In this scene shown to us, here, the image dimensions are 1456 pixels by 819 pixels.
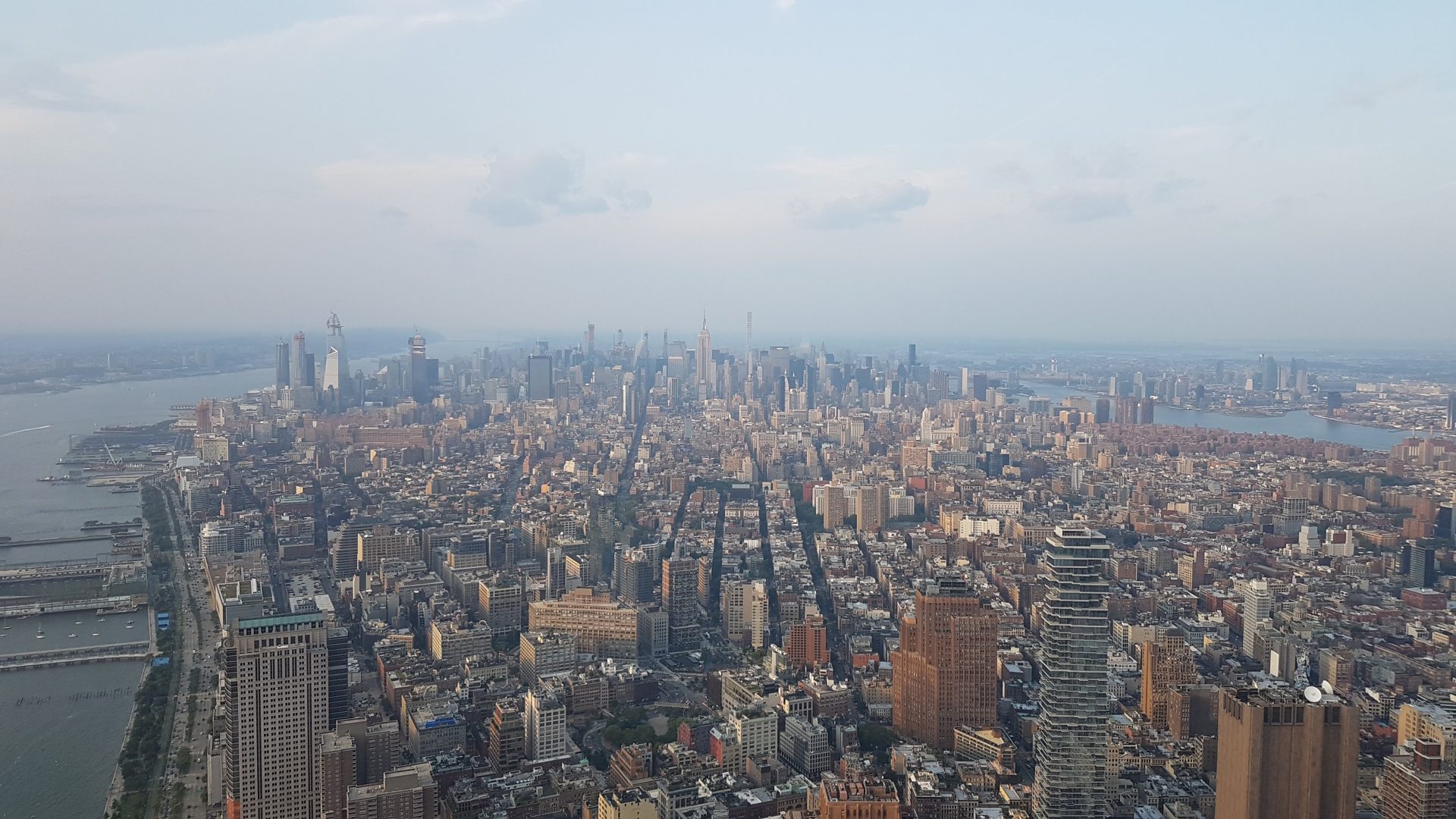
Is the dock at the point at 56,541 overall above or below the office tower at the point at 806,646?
above

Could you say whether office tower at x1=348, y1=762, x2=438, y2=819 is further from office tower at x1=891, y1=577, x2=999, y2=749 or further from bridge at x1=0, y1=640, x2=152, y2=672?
bridge at x1=0, y1=640, x2=152, y2=672

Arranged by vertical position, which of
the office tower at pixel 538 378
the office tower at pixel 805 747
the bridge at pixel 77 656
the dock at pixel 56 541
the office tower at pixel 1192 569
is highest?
the office tower at pixel 538 378

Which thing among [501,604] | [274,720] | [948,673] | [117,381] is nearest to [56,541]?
[117,381]

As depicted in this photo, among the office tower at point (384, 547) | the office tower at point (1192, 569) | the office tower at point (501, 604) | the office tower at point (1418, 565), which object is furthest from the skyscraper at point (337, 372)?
the office tower at point (1418, 565)

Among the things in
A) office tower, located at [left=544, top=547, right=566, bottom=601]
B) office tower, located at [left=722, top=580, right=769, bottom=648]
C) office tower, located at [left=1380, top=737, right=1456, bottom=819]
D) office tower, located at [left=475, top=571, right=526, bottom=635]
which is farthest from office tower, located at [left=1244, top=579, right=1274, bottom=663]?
office tower, located at [left=475, top=571, right=526, bottom=635]

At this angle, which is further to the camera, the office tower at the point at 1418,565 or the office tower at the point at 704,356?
the office tower at the point at 704,356

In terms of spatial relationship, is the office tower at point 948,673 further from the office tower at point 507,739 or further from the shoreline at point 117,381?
the shoreline at point 117,381

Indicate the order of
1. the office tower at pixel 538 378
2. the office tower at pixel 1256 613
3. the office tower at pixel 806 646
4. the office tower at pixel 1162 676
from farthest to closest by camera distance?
1. the office tower at pixel 538 378
2. the office tower at pixel 806 646
3. the office tower at pixel 1256 613
4. the office tower at pixel 1162 676
